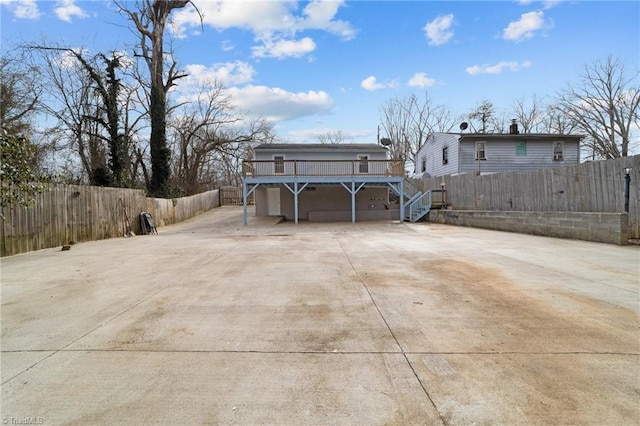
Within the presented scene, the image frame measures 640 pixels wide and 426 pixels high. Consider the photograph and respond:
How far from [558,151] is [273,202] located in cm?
1869

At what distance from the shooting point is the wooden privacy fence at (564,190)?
8617 mm

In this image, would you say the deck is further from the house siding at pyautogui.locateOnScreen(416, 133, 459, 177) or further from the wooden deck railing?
the house siding at pyautogui.locateOnScreen(416, 133, 459, 177)

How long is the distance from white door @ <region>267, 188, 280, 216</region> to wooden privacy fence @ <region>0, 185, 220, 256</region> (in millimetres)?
7130

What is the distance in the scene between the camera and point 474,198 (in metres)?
15.7

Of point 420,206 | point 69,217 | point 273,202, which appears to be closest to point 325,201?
point 273,202

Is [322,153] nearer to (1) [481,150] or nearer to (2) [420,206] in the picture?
(2) [420,206]

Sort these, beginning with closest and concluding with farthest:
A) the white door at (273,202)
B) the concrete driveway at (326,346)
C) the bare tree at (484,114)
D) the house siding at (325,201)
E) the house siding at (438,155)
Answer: the concrete driveway at (326,346), the house siding at (325,201), the white door at (273,202), the house siding at (438,155), the bare tree at (484,114)

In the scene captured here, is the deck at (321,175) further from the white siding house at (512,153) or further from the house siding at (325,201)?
the white siding house at (512,153)

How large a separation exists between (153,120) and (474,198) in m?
19.8

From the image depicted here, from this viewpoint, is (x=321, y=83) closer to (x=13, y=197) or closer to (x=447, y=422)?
(x=13, y=197)

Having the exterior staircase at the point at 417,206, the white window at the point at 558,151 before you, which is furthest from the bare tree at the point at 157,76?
the white window at the point at 558,151

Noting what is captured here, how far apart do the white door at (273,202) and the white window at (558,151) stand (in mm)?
18010

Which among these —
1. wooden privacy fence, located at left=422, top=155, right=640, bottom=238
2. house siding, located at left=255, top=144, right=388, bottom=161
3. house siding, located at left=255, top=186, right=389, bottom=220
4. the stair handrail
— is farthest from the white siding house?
wooden privacy fence, located at left=422, top=155, right=640, bottom=238

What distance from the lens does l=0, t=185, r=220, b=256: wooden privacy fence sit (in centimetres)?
871
